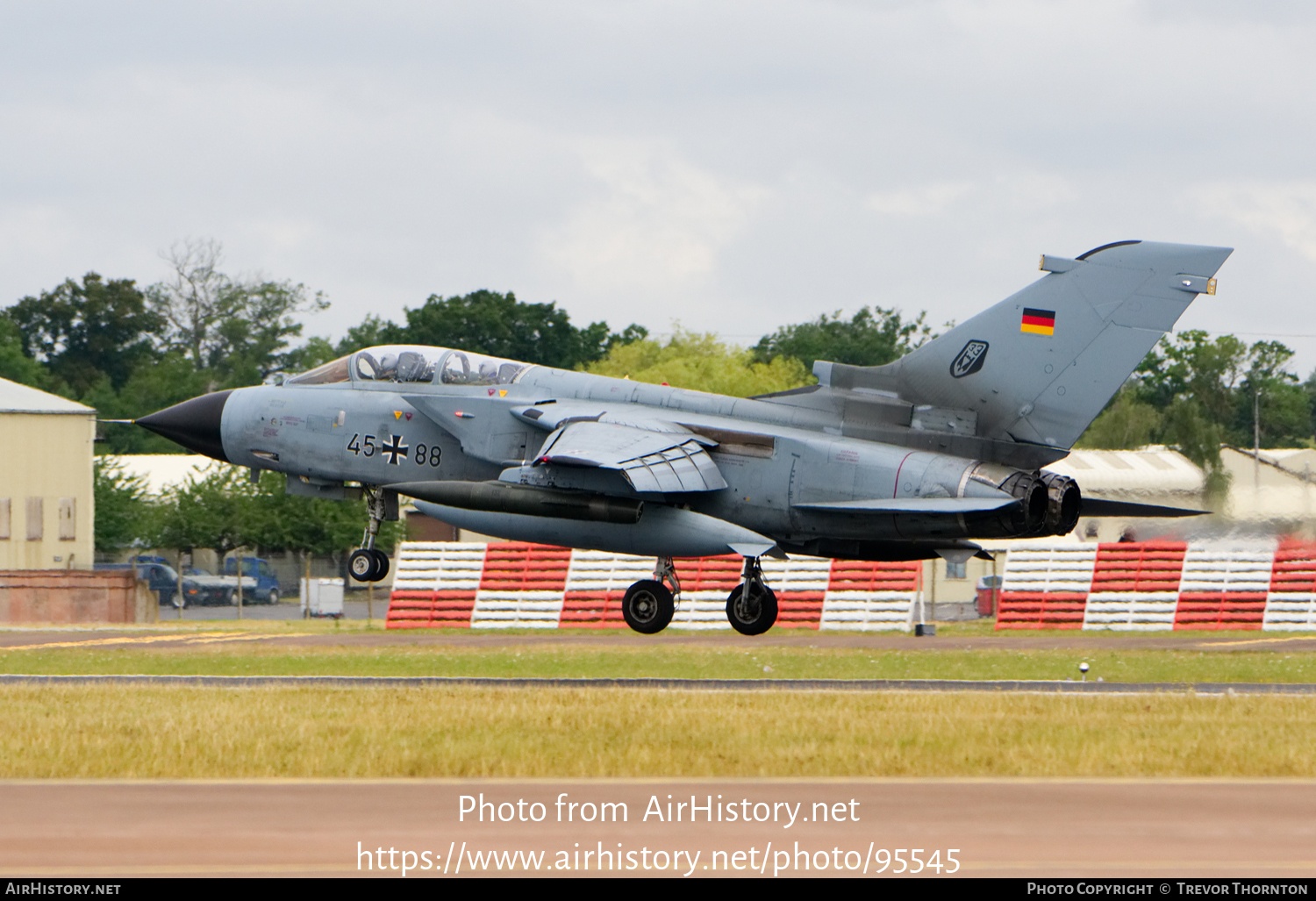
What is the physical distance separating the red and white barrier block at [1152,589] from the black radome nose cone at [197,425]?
2660cm

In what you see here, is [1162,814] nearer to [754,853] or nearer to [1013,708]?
[754,853]

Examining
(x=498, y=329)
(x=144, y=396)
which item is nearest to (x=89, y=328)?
(x=144, y=396)

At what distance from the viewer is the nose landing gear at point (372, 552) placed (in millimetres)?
26094

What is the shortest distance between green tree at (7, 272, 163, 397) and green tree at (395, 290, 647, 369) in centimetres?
2629

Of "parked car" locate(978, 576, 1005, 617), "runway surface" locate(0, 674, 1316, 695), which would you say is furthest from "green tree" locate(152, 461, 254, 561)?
"runway surface" locate(0, 674, 1316, 695)

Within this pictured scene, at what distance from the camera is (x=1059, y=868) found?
441 inches

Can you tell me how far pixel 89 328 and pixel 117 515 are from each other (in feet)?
169

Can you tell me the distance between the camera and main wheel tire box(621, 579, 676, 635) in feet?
84.4

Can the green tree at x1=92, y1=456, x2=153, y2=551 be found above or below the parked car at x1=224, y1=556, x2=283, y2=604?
above

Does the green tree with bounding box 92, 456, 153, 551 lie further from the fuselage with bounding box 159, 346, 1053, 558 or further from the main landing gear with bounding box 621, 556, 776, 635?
the main landing gear with bounding box 621, 556, 776, 635

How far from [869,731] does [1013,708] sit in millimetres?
3694

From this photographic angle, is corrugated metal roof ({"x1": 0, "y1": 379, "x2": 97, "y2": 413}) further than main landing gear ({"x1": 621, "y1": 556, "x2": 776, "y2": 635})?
Yes

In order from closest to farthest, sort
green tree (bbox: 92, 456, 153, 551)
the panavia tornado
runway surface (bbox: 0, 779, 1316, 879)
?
1. runway surface (bbox: 0, 779, 1316, 879)
2. the panavia tornado
3. green tree (bbox: 92, 456, 153, 551)

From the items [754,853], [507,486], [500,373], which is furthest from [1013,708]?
[754,853]
